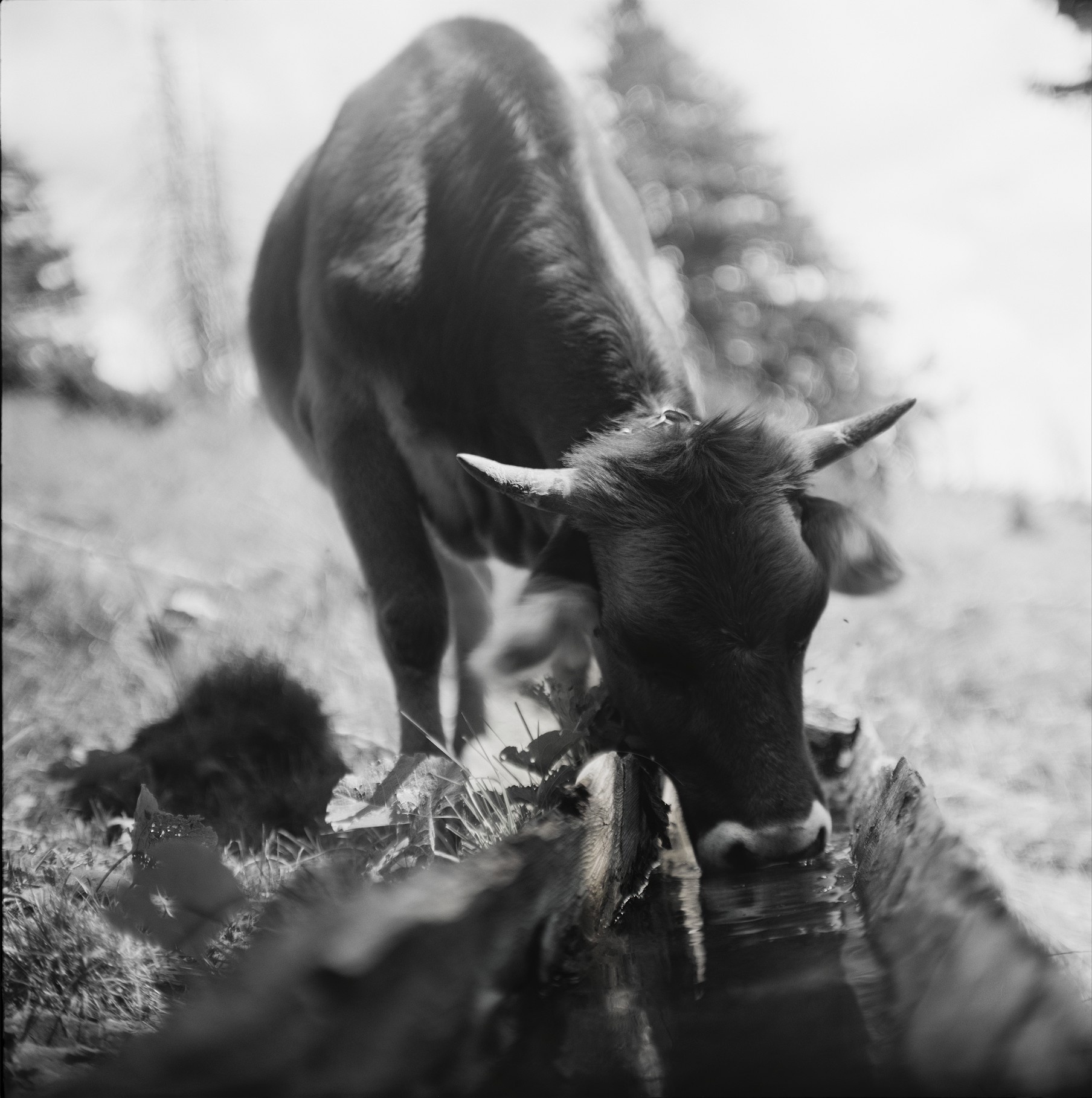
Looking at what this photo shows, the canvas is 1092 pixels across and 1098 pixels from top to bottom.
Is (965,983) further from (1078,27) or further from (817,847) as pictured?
(1078,27)

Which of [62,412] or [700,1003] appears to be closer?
[700,1003]

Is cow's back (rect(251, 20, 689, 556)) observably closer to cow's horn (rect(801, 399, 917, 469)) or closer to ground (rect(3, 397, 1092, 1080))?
cow's horn (rect(801, 399, 917, 469))

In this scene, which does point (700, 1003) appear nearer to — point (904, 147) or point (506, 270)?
point (506, 270)

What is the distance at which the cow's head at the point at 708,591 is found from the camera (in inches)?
95.2

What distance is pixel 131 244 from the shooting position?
7203mm

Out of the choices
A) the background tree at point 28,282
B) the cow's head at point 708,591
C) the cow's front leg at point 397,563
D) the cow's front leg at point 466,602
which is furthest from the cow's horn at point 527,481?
the background tree at point 28,282

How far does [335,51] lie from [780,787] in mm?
3749

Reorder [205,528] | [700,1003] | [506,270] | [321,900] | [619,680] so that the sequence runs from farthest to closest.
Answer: [205,528] → [506,270] → [619,680] → [321,900] → [700,1003]

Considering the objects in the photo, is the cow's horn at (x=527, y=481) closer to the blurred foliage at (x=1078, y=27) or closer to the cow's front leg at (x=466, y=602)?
the blurred foliage at (x=1078, y=27)

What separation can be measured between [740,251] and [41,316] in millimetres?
6918

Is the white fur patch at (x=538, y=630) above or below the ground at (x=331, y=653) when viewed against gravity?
above

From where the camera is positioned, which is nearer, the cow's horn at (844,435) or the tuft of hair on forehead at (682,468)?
the tuft of hair on forehead at (682,468)

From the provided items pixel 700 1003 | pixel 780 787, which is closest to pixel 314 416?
pixel 780 787

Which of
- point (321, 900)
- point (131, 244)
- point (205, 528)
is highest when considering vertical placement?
point (131, 244)
